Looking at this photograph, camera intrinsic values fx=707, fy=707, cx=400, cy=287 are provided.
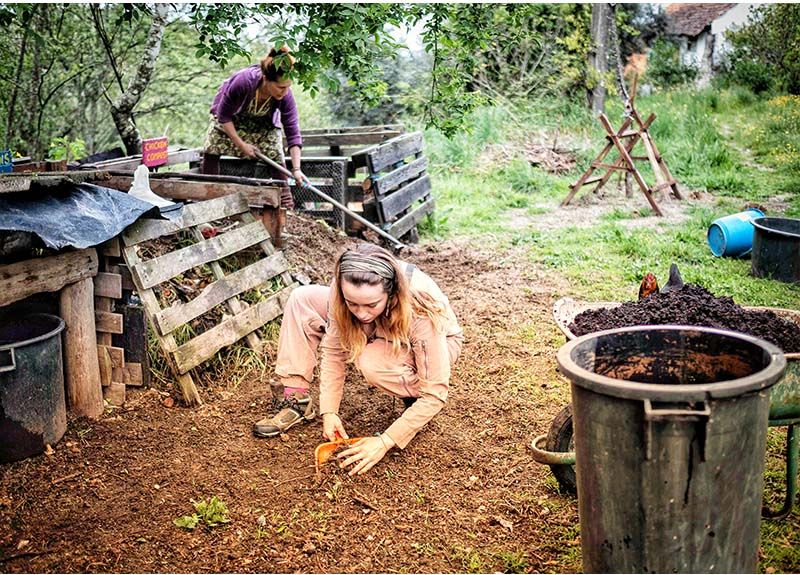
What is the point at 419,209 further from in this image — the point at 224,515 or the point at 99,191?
the point at 224,515

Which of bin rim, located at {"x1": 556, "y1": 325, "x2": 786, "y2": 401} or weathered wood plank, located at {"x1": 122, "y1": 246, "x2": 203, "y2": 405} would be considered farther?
weathered wood plank, located at {"x1": 122, "y1": 246, "x2": 203, "y2": 405}

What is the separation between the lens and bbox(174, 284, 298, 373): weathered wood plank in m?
4.21

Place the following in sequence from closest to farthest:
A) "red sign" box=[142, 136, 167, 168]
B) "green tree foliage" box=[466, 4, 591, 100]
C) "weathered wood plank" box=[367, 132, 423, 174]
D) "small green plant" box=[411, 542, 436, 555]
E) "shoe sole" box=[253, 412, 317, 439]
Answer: "small green plant" box=[411, 542, 436, 555], "shoe sole" box=[253, 412, 317, 439], "red sign" box=[142, 136, 167, 168], "weathered wood plank" box=[367, 132, 423, 174], "green tree foliage" box=[466, 4, 591, 100]

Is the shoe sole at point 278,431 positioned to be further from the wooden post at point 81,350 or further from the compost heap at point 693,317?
the compost heap at point 693,317

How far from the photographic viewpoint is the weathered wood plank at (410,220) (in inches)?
295

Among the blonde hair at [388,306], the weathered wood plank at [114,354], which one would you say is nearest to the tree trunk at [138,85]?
the weathered wood plank at [114,354]

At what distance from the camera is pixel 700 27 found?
95.3 feet

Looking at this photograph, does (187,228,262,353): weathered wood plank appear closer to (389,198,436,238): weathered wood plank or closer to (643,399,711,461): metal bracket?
(389,198,436,238): weathered wood plank

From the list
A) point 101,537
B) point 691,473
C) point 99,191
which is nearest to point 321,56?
point 99,191

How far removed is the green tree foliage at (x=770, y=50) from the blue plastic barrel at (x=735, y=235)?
12.7 feet

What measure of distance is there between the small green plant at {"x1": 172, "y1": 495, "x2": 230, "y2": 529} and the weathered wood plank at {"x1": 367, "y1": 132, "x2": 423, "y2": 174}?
14.8ft

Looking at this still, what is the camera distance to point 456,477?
3438 millimetres

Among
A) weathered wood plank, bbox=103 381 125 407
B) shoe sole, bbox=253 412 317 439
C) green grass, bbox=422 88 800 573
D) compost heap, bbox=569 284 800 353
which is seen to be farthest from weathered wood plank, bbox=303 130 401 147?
compost heap, bbox=569 284 800 353

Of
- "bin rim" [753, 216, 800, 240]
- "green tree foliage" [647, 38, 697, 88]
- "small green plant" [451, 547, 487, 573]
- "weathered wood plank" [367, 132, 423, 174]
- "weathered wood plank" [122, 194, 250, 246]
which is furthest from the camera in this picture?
"green tree foliage" [647, 38, 697, 88]
